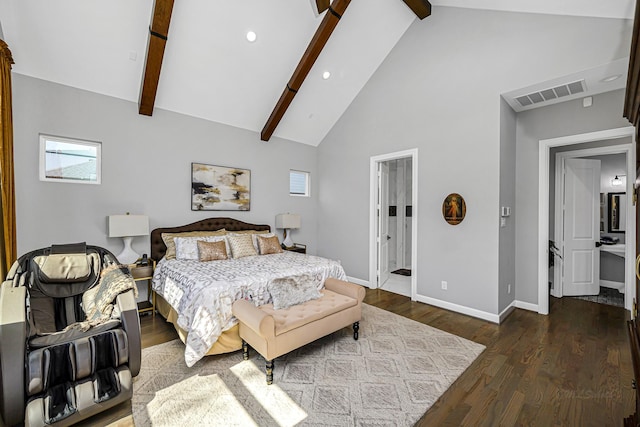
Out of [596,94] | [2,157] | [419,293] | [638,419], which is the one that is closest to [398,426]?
[638,419]

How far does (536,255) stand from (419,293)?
5.50ft

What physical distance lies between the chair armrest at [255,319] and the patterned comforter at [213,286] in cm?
16

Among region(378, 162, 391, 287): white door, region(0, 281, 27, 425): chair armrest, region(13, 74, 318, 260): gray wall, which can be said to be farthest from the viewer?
region(378, 162, 391, 287): white door

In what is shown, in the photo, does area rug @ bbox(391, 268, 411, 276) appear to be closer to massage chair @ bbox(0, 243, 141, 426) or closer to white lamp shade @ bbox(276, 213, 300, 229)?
white lamp shade @ bbox(276, 213, 300, 229)

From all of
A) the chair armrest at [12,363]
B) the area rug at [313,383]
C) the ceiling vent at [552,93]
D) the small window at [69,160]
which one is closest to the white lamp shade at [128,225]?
the small window at [69,160]

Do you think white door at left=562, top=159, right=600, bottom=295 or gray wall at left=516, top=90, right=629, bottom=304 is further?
white door at left=562, top=159, right=600, bottom=295

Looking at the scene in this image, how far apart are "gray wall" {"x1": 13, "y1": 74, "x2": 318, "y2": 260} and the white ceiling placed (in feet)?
0.77

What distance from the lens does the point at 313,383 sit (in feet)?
7.47

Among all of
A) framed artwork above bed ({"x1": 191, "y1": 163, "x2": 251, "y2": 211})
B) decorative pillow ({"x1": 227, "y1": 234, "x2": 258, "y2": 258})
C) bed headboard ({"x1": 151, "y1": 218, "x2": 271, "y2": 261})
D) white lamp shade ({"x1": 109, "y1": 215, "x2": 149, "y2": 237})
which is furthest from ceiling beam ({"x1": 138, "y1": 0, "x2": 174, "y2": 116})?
decorative pillow ({"x1": 227, "y1": 234, "x2": 258, "y2": 258})

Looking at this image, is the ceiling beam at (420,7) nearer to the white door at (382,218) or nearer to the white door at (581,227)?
the white door at (382,218)

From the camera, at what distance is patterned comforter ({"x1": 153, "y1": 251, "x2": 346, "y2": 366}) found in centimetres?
248

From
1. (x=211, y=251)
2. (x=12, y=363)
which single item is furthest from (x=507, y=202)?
(x=12, y=363)

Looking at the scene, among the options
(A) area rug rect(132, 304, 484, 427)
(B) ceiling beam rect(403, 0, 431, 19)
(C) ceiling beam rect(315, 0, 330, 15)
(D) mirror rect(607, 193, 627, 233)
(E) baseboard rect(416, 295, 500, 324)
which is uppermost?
(B) ceiling beam rect(403, 0, 431, 19)

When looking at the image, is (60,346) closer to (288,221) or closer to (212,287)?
(212,287)
